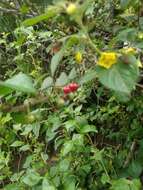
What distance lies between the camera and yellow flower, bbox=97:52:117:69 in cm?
83

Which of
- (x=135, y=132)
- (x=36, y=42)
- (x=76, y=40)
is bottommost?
(x=135, y=132)

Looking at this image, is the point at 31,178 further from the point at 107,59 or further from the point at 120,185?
the point at 107,59

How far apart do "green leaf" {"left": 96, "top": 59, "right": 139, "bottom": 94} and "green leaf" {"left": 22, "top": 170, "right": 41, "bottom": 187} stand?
33.2 inches

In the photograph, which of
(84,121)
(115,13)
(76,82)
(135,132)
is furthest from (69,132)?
(76,82)

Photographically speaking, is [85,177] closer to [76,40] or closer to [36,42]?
[36,42]

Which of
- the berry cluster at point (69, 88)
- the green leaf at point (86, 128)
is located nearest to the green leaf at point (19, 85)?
the berry cluster at point (69, 88)

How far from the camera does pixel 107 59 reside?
0.84 metres

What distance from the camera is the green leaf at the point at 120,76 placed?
2.68 ft

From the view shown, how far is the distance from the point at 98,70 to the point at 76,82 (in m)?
0.19

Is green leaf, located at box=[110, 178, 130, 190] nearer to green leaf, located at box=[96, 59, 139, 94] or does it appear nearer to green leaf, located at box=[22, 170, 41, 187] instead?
green leaf, located at box=[22, 170, 41, 187]

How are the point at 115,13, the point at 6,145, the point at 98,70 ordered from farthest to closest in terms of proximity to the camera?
1. the point at 6,145
2. the point at 115,13
3. the point at 98,70

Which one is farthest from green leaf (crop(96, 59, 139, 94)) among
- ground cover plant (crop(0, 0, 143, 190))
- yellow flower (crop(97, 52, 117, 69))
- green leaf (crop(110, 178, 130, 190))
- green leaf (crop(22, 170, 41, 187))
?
green leaf (crop(22, 170, 41, 187))

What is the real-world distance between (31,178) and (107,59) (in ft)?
2.91

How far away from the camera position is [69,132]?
66.2 inches
